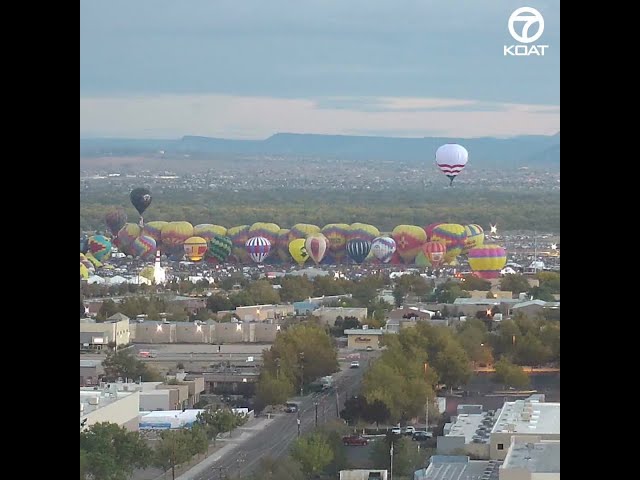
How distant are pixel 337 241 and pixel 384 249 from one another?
72cm

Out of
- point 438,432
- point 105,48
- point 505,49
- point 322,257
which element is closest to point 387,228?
point 322,257

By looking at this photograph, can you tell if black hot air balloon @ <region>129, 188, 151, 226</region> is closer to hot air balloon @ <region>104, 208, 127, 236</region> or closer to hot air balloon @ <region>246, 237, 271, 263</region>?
hot air balloon @ <region>104, 208, 127, 236</region>

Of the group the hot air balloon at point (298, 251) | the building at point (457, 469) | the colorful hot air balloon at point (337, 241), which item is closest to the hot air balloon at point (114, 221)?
the hot air balloon at point (298, 251)

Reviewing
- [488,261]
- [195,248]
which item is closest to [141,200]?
[195,248]

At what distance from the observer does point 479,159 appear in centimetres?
2645

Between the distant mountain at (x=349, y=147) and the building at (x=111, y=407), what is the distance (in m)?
17.0

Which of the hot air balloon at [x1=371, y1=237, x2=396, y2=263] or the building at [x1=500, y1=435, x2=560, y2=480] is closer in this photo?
the building at [x1=500, y1=435, x2=560, y2=480]

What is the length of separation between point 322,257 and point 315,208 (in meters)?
4.99

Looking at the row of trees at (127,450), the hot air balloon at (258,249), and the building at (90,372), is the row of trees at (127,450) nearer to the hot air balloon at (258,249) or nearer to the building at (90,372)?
the building at (90,372)

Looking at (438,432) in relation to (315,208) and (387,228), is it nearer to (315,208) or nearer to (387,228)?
(387,228)

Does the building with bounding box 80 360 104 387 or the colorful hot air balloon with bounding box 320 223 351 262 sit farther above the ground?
the colorful hot air balloon with bounding box 320 223 351 262

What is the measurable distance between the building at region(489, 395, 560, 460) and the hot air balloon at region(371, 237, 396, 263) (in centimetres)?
1132

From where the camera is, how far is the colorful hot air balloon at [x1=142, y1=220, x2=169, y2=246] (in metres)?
20.7

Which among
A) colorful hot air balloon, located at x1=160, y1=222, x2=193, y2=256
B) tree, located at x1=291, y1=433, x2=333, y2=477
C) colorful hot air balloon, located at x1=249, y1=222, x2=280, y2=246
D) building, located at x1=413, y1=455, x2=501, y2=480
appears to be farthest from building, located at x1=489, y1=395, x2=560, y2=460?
colorful hot air balloon, located at x1=160, y1=222, x2=193, y2=256
